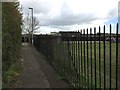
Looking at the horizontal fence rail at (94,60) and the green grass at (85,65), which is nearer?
the horizontal fence rail at (94,60)

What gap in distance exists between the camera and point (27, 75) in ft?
45.6

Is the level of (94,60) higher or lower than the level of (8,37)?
lower

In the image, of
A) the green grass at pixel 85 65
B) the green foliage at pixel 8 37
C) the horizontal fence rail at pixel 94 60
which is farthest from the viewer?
the green foliage at pixel 8 37

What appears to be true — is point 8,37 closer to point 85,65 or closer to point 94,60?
point 85,65

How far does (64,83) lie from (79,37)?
2.72 m

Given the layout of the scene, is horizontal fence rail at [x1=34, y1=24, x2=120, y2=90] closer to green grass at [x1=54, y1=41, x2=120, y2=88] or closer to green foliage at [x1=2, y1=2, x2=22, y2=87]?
green grass at [x1=54, y1=41, x2=120, y2=88]

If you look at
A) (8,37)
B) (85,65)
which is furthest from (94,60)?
(8,37)

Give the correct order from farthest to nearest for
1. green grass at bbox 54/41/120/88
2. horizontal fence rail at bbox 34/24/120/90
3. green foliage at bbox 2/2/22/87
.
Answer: green foliage at bbox 2/2/22/87
green grass at bbox 54/41/120/88
horizontal fence rail at bbox 34/24/120/90

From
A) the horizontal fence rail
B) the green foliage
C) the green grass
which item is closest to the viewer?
the horizontal fence rail

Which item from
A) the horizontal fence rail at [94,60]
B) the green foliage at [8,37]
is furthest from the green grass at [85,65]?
the green foliage at [8,37]

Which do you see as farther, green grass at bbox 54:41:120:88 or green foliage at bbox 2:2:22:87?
green foliage at bbox 2:2:22:87

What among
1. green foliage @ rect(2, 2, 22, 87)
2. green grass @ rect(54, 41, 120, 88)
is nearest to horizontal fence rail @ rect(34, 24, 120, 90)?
green grass @ rect(54, 41, 120, 88)

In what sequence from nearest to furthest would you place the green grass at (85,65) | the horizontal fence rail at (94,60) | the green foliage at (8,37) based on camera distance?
the horizontal fence rail at (94,60) → the green grass at (85,65) → the green foliage at (8,37)

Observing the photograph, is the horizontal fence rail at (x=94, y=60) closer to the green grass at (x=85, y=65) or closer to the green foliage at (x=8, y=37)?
the green grass at (x=85, y=65)
